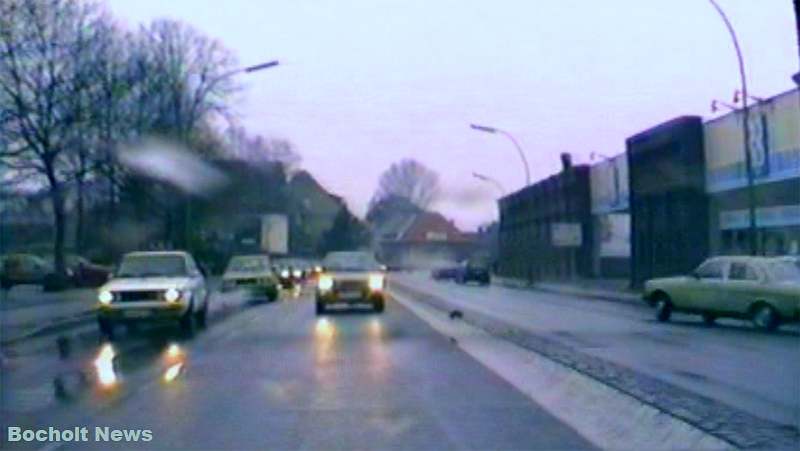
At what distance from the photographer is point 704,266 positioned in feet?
97.4

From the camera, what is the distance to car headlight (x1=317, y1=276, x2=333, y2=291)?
116 feet

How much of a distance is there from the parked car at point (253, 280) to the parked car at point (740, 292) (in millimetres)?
20620

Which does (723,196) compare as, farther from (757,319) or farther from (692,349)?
(692,349)

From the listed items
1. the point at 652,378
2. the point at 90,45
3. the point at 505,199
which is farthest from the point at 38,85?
the point at 505,199

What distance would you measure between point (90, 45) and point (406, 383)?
1496 inches

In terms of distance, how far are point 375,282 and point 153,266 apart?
367 inches

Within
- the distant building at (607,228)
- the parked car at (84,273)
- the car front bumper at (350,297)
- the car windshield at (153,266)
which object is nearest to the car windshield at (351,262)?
the car front bumper at (350,297)

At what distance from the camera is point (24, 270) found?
6325 cm

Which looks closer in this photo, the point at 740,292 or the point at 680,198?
the point at 740,292

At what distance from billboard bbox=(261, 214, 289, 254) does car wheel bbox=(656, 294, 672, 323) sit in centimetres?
7078

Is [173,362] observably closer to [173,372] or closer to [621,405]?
[173,372]

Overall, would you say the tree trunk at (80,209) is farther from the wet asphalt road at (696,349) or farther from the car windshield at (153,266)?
the car windshield at (153,266)

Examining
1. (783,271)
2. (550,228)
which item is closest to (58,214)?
(550,228)

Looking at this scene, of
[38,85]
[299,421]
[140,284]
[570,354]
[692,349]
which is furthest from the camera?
[38,85]
